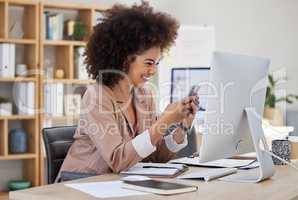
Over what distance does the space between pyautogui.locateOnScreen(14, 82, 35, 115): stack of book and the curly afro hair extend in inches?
91.7

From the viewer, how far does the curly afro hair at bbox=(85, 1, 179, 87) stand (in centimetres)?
249

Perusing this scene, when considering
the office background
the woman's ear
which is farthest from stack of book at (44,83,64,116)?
the woman's ear

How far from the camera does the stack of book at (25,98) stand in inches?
187

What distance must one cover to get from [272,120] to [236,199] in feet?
12.7

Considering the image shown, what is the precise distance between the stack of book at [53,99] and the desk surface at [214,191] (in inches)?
114

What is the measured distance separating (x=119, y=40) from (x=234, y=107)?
0.72 m

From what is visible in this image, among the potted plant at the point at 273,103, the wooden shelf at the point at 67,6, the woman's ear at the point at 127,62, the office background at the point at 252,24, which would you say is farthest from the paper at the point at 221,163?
the office background at the point at 252,24

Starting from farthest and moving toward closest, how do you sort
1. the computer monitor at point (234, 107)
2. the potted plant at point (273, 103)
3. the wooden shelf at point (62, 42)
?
the potted plant at point (273, 103) < the wooden shelf at point (62, 42) < the computer monitor at point (234, 107)

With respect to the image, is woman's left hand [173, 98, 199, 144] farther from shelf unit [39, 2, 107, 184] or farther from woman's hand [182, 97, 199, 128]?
shelf unit [39, 2, 107, 184]

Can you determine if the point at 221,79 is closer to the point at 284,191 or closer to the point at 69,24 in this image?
the point at 284,191

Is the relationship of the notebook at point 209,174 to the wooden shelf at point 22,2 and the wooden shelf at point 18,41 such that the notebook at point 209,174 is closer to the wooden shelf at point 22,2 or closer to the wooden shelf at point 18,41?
the wooden shelf at point 18,41

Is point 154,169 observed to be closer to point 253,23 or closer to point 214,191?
point 214,191

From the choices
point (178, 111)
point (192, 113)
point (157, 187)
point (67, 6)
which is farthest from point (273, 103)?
point (157, 187)

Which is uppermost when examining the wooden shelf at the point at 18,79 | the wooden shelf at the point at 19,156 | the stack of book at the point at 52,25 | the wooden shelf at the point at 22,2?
the wooden shelf at the point at 22,2
